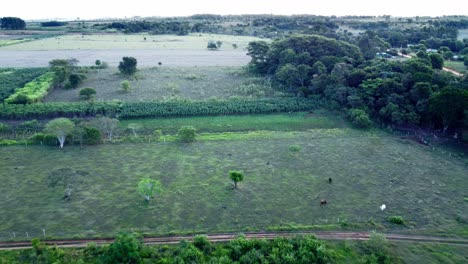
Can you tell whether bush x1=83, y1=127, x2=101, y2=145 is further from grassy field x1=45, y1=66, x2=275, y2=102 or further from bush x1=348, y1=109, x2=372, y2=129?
bush x1=348, y1=109, x2=372, y2=129

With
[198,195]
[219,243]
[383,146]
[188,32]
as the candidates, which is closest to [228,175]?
[198,195]

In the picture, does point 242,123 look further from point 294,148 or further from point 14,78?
point 14,78

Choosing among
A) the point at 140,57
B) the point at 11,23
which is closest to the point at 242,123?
the point at 140,57

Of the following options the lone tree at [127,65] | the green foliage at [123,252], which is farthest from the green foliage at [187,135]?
the lone tree at [127,65]

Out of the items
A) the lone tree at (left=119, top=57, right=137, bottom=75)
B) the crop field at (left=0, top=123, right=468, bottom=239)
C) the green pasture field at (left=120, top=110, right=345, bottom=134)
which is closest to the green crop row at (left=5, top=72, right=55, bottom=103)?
the lone tree at (left=119, top=57, right=137, bottom=75)

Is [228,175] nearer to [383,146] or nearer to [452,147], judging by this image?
[383,146]

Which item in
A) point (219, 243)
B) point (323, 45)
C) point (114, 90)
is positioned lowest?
→ point (219, 243)

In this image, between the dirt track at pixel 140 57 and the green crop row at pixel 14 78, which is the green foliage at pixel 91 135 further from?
the dirt track at pixel 140 57
